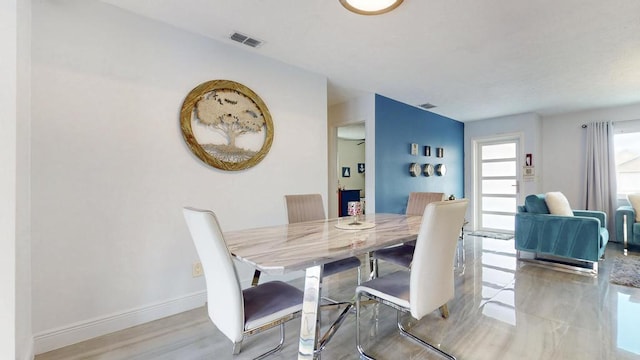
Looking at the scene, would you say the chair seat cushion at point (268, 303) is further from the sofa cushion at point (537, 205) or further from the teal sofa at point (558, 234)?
the sofa cushion at point (537, 205)

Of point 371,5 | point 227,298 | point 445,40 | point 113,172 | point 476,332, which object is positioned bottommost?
point 476,332

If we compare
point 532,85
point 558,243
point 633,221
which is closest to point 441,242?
point 558,243

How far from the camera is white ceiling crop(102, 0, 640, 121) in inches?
76.4

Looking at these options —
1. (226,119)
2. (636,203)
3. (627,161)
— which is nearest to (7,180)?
(226,119)

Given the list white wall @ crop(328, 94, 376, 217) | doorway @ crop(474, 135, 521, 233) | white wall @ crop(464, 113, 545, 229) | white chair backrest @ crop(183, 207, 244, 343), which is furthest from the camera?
doorway @ crop(474, 135, 521, 233)

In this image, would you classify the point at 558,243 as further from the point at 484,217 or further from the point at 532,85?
the point at 484,217

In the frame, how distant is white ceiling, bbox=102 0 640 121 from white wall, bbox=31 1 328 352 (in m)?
0.26

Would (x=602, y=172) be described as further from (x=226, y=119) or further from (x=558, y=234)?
(x=226, y=119)

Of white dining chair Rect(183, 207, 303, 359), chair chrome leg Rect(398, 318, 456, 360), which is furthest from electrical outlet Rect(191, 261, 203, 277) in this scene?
chair chrome leg Rect(398, 318, 456, 360)

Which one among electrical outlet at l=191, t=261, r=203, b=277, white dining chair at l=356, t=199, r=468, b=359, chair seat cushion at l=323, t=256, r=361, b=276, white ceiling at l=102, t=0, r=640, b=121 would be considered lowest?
electrical outlet at l=191, t=261, r=203, b=277

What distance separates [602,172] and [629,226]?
1.13m

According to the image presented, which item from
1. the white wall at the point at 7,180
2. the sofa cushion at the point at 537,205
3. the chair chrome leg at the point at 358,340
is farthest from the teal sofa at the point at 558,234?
the white wall at the point at 7,180

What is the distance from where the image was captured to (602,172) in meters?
4.52

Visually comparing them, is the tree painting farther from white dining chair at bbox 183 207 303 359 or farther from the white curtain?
the white curtain
